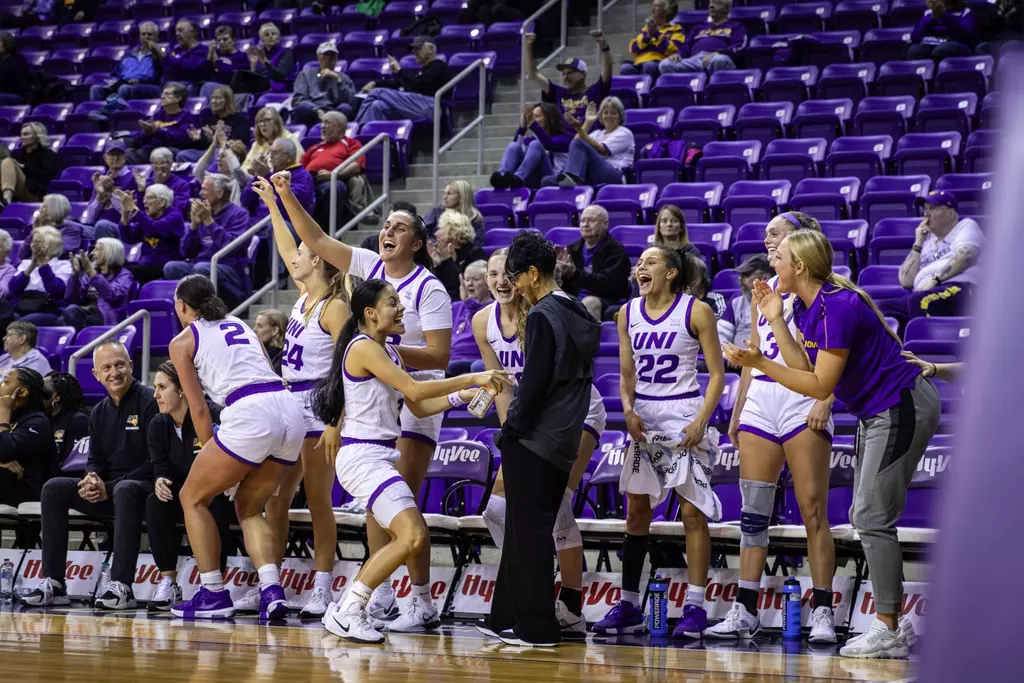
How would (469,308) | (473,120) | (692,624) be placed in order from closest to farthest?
(692,624)
(469,308)
(473,120)

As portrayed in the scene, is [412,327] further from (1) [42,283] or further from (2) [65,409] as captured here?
(1) [42,283]

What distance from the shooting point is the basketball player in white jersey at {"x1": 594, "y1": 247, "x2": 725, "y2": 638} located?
6.73 meters

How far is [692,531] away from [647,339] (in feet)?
3.39

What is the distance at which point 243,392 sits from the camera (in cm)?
724

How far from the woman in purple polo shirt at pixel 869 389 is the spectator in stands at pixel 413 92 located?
8351mm

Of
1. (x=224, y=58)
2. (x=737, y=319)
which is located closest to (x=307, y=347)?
(x=737, y=319)

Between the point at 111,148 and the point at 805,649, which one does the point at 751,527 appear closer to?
the point at 805,649

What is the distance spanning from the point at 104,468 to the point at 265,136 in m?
4.95

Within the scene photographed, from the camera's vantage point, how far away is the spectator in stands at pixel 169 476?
787cm

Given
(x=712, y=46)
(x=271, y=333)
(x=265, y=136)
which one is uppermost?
(x=712, y=46)

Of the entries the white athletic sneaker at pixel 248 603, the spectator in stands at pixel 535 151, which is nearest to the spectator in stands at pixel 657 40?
the spectator in stands at pixel 535 151

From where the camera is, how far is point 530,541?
232 inches

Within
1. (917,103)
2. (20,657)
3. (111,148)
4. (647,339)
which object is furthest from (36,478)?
(917,103)

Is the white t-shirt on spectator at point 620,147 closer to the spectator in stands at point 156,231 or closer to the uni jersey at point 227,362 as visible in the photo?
the spectator in stands at point 156,231
